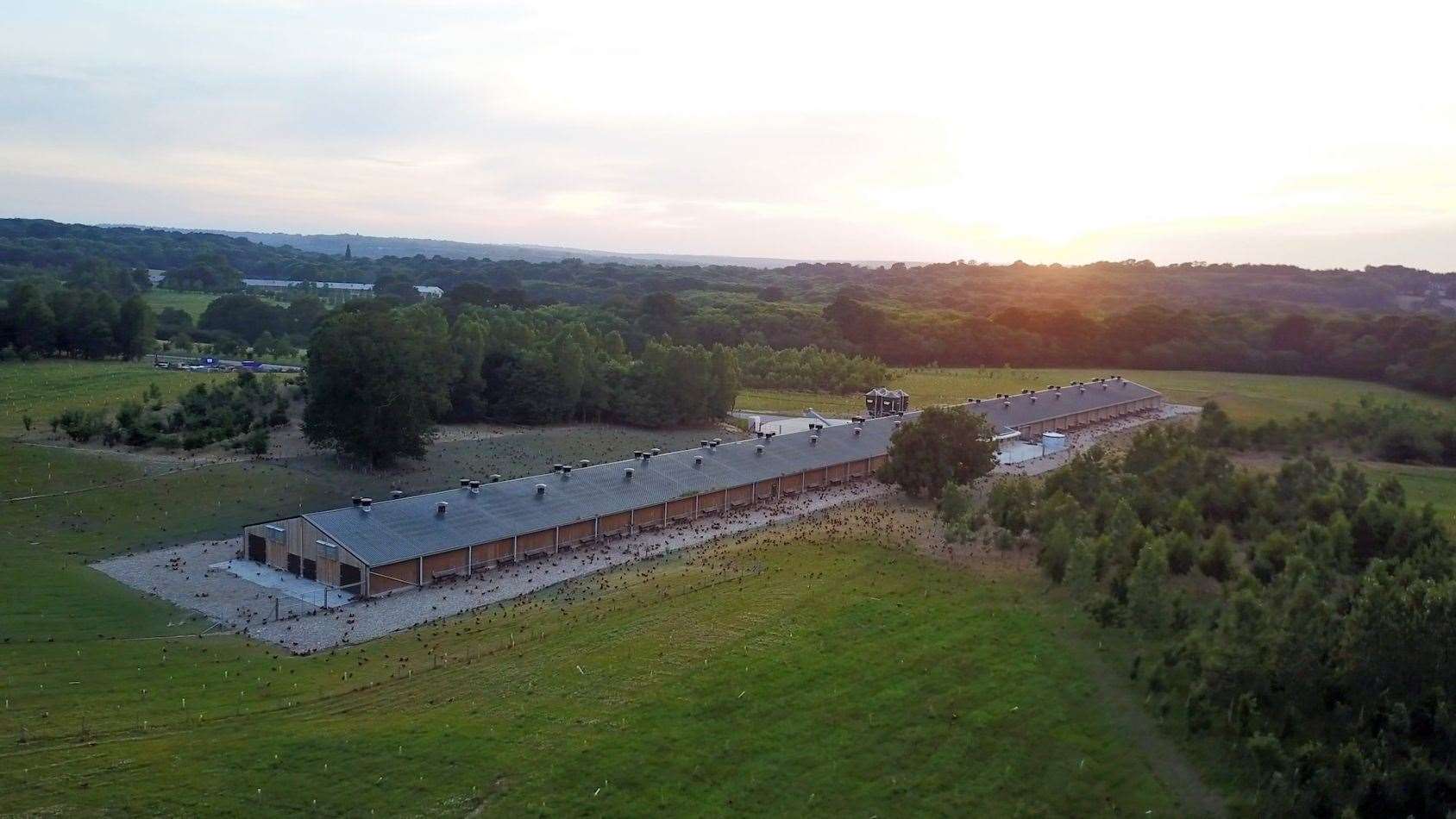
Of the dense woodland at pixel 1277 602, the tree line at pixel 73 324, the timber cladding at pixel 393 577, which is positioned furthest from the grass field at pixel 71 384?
the dense woodland at pixel 1277 602

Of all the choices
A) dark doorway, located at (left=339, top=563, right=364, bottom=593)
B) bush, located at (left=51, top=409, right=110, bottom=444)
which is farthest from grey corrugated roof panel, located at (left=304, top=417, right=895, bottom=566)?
bush, located at (left=51, top=409, right=110, bottom=444)

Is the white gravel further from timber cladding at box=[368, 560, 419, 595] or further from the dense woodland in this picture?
the dense woodland

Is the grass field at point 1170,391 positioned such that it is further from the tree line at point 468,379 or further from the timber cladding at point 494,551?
the timber cladding at point 494,551

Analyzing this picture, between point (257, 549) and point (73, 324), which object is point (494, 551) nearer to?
point (257, 549)

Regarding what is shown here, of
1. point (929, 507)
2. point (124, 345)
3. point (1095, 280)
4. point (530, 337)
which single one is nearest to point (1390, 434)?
point (929, 507)

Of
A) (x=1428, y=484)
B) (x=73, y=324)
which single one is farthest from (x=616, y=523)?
A: (x=73, y=324)
